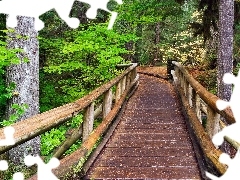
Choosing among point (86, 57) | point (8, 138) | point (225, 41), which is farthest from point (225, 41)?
point (8, 138)

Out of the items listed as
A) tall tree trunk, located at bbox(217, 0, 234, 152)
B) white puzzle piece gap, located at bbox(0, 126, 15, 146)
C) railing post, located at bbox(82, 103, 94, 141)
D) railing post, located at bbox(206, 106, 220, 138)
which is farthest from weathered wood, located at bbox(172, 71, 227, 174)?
tall tree trunk, located at bbox(217, 0, 234, 152)

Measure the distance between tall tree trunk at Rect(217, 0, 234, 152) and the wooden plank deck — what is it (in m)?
1.72

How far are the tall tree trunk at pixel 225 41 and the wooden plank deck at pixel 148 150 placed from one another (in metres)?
1.72

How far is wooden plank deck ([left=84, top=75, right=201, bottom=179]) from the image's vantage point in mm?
5090

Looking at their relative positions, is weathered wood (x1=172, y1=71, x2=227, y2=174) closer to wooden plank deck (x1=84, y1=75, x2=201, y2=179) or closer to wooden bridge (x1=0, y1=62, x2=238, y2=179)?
wooden bridge (x1=0, y1=62, x2=238, y2=179)

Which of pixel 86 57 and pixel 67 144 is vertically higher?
pixel 86 57

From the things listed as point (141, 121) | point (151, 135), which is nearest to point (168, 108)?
point (141, 121)

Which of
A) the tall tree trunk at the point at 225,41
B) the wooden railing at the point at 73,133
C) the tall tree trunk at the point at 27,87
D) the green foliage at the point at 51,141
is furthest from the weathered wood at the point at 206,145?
the tall tree trunk at the point at 27,87

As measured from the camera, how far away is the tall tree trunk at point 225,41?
33.3 ft

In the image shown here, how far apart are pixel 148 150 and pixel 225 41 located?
5382mm

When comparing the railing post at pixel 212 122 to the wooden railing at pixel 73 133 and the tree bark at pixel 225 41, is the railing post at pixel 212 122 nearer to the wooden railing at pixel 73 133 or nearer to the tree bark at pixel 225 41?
the wooden railing at pixel 73 133

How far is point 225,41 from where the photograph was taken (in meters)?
10.3

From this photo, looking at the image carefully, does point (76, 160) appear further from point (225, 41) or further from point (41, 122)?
point (225, 41)

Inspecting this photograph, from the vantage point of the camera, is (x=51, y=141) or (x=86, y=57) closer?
(x=51, y=141)
